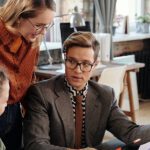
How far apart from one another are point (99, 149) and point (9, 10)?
665 millimetres

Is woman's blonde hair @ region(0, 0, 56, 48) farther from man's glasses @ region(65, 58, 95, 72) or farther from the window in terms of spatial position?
the window

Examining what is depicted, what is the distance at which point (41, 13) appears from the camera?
1417mm

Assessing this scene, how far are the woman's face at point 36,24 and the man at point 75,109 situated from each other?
0.16 m

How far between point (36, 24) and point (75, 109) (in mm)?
439

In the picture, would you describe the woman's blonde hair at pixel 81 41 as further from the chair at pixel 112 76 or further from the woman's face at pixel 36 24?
the chair at pixel 112 76

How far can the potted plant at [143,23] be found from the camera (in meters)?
5.00

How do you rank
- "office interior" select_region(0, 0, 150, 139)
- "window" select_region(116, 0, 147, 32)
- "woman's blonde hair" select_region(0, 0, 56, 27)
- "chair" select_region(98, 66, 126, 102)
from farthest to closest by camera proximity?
"window" select_region(116, 0, 147, 32), "office interior" select_region(0, 0, 150, 139), "chair" select_region(98, 66, 126, 102), "woman's blonde hair" select_region(0, 0, 56, 27)

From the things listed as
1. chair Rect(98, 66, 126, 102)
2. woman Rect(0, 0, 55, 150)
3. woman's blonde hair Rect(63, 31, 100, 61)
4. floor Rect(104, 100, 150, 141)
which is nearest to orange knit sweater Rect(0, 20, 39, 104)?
woman Rect(0, 0, 55, 150)

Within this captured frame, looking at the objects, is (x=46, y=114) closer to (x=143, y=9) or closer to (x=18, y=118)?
(x=18, y=118)

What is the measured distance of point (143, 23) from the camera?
5.11 m

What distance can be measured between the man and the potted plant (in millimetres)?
3552

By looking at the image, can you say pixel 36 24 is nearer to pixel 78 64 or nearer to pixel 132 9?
pixel 78 64

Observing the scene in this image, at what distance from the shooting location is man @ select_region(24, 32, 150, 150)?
1550mm

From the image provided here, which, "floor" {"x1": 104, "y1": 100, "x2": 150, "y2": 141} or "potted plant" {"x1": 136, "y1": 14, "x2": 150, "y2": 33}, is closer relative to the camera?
"floor" {"x1": 104, "y1": 100, "x2": 150, "y2": 141}
